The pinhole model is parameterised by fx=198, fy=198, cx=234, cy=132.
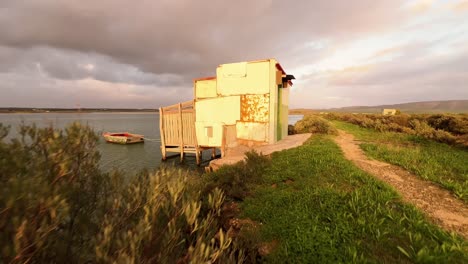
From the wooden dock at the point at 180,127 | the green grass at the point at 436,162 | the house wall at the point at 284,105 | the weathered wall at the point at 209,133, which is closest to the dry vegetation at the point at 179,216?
the green grass at the point at 436,162

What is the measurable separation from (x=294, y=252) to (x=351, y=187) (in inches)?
131

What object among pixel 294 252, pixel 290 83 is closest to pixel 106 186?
pixel 294 252

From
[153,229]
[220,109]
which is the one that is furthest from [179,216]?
[220,109]

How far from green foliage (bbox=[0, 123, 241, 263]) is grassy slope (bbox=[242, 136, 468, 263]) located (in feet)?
7.34

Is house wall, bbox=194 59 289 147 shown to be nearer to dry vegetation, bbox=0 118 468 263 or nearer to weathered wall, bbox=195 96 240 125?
weathered wall, bbox=195 96 240 125

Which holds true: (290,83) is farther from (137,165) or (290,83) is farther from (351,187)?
(137,165)

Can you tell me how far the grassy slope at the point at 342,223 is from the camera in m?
3.60

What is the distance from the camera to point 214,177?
8.38m

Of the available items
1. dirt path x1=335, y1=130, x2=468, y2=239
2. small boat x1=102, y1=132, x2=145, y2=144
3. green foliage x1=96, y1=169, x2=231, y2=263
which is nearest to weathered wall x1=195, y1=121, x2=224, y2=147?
dirt path x1=335, y1=130, x2=468, y2=239

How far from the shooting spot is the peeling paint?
13.7m

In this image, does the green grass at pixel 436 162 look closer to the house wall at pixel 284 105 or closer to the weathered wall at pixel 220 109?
the house wall at pixel 284 105

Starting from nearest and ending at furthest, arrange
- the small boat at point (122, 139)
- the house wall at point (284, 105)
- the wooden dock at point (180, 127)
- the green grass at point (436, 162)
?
1. the green grass at point (436, 162)
2. the house wall at point (284, 105)
3. the wooden dock at point (180, 127)
4. the small boat at point (122, 139)

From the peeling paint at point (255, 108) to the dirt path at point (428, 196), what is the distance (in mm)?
6841

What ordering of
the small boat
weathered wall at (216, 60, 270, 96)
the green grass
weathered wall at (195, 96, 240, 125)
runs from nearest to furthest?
the green grass
weathered wall at (216, 60, 270, 96)
weathered wall at (195, 96, 240, 125)
the small boat
